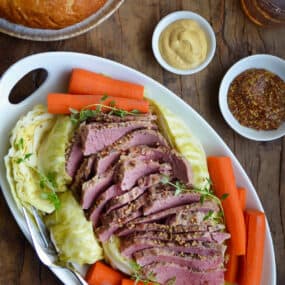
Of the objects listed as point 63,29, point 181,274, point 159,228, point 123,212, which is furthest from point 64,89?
point 181,274

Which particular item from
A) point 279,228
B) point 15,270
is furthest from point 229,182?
point 15,270

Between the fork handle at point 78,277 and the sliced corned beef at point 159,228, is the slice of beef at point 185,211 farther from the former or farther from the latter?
the fork handle at point 78,277

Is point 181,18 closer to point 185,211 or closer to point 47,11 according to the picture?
point 47,11

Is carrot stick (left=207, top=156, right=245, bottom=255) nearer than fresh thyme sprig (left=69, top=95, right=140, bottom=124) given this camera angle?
No

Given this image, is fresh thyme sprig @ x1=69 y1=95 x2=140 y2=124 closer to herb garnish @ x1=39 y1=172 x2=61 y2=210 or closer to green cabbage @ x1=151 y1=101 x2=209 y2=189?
green cabbage @ x1=151 y1=101 x2=209 y2=189

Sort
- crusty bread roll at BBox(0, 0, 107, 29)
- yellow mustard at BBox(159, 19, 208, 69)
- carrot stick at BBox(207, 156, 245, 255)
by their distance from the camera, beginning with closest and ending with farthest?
crusty bread roll at BBox(0, 0, 107, 29), carrot stick at BBox(207, 156, 245, 255), yellow mustard at BBox(159, 19, 208, 69)

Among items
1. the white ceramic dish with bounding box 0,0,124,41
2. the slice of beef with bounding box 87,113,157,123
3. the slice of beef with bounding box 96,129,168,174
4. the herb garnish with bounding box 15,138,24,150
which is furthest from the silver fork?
the white ceramic dish with bounding box 0,0,124,41

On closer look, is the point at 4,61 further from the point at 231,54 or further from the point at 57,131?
the point at 231,54
